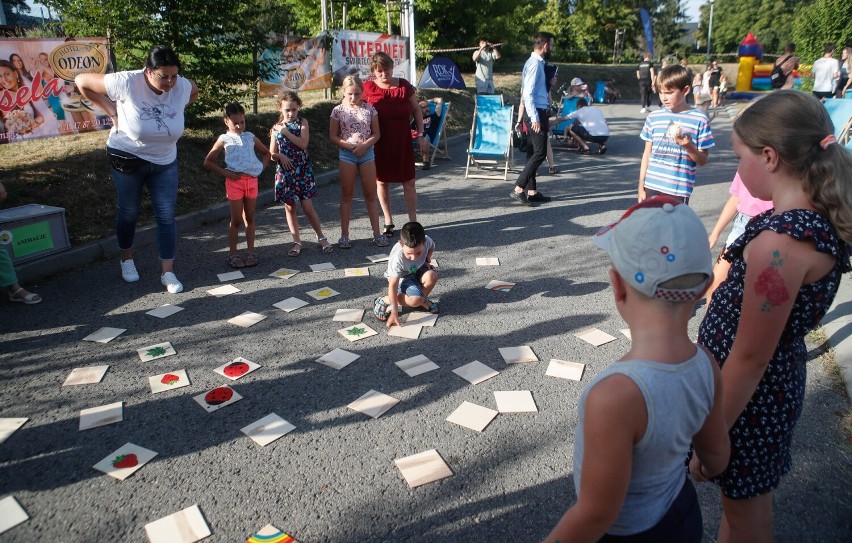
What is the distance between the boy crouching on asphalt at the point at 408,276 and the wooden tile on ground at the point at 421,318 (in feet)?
0.18

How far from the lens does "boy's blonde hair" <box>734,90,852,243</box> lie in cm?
162

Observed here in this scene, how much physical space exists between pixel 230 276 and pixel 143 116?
5.32ft

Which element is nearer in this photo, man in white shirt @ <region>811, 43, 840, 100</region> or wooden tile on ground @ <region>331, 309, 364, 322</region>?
wooden tile on ground @ <region>331, 309, 364, 322</region>

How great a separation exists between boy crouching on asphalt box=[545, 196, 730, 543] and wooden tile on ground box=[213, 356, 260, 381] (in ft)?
9.42

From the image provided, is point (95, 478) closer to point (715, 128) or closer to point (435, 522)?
point (435, 522)

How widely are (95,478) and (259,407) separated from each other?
89cm

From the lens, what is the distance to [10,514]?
8.52 ft

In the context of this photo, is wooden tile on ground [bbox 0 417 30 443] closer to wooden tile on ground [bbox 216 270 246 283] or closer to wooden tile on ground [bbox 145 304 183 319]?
wooden tile on ground [bbox 145 304 183 319]

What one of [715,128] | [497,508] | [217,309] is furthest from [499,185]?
[715,128]

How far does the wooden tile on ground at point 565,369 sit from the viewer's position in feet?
12.3

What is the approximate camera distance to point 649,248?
49.0 inches

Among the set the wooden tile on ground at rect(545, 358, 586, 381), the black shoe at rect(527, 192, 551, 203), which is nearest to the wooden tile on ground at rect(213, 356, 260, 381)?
the wooden tile on ground at rect(545, 358, 586, 381)

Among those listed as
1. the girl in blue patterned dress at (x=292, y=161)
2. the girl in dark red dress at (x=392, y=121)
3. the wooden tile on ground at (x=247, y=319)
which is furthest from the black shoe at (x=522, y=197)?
the wooden tile on ground at (x=247, y=319)

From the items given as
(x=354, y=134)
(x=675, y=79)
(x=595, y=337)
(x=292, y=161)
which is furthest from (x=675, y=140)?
(x=292, y=161)
